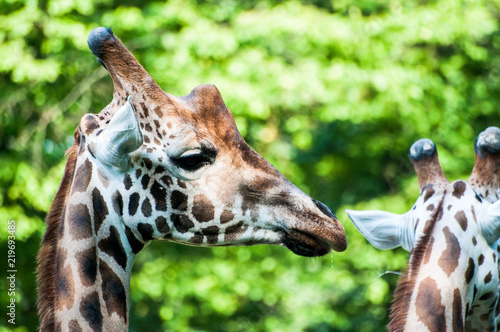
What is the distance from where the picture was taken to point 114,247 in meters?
2.97

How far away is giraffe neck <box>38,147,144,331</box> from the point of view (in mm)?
2836

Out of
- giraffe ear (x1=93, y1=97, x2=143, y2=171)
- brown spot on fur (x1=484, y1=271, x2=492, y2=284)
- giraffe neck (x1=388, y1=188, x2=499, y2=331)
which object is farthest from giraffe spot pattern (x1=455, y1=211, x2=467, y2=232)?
giraffe ear (x1=93, y1=97, x2=143, y2=171)

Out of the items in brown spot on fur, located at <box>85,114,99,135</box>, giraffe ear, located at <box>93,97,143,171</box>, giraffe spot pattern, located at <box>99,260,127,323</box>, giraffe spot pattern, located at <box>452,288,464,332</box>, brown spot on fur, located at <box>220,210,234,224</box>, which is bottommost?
giraffe spot pattern, located at <box>452,288,464,332</box>

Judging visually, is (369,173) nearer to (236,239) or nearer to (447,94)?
(447,94)

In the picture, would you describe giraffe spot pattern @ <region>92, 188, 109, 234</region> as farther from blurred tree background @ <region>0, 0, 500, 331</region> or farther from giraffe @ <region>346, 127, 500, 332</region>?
blurred tree background @ <region>0, 0, 500, 331</region>

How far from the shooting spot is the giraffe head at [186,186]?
9.84 ft

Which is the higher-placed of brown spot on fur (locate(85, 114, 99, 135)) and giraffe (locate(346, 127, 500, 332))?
brown spot on fur (locate(85, 114, 99, 135))

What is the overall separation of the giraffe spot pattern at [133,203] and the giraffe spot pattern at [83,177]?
0.71ft

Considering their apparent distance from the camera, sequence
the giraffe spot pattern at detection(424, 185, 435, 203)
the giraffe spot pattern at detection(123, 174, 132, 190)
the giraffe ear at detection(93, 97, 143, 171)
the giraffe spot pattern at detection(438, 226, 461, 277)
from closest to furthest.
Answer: the giraffe ear at detection(93, 97, 143, 171) < the giraffe spot pattern at detection(123, 174, 132, 190) < the giraffe spot pattern at detection(438, 226, 461, 277) < the giraffe spot pattern at detection(424, 185, 435, 203)

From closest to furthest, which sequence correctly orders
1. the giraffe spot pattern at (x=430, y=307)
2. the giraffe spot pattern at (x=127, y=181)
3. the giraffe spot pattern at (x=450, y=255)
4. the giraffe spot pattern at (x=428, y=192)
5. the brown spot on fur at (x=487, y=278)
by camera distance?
the giraffe spot pattern at (x=127, y=181) → the giraffe spot pattern at (x=430, y=307) → the giraffe spot pattern at (x=450, y=255) → the brown spot on fur at (x=487, y=278) → the giraffe spot pattern at (x=428, y=192)

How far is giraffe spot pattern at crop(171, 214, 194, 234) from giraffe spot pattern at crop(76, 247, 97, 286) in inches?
15.9

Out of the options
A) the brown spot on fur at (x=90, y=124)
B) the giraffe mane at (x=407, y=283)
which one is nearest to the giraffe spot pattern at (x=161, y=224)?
the brown spot on fur at (x=90, y=124)

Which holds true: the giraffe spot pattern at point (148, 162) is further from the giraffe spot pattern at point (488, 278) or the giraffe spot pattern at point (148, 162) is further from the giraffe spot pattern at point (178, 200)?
the giraffe spot pattern at point (488, 278)

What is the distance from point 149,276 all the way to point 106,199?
26.6ft
